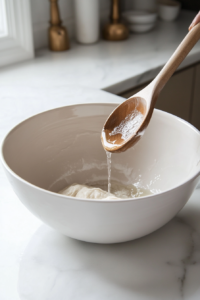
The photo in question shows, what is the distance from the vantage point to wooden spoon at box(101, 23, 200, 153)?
67 centimetres

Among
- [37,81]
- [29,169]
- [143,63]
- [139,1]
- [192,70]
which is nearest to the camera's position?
[29,169]

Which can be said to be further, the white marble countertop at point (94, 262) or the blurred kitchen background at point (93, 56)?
the blurred kitchen background at point (93, 56)

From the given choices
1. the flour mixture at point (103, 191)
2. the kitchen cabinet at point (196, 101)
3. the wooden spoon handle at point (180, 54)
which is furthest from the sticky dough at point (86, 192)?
the kitchen cabinet at point (196, 101)

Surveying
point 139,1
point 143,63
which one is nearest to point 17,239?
point 143,63

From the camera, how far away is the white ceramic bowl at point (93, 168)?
0.48m

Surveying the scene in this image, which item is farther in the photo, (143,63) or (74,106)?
(143,63)

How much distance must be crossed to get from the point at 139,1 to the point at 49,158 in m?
1.31

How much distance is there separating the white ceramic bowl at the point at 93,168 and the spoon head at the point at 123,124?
1.8 inches

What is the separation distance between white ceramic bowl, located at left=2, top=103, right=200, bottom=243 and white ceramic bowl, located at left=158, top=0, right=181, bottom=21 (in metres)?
1.24

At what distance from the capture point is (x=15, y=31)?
4.38ft

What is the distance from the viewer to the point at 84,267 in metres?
0.52

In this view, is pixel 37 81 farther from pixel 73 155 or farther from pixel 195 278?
pixel 195 278

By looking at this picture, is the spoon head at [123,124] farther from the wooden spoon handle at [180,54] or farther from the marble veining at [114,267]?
the marble veining at [114,267]

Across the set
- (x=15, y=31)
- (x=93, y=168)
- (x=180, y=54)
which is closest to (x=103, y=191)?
(x=93, y=168)
